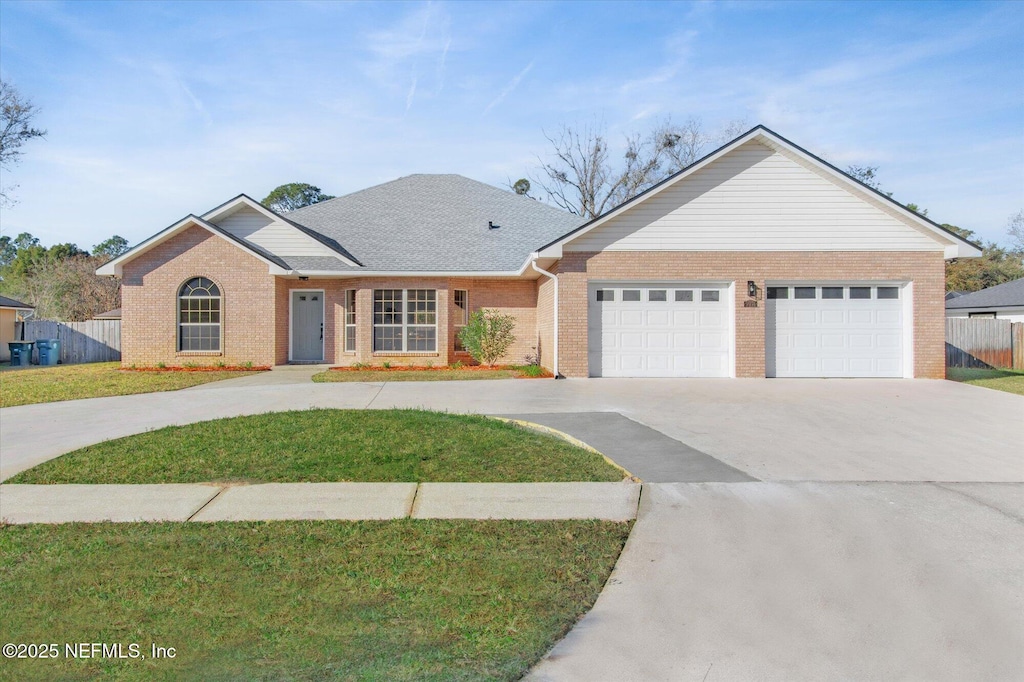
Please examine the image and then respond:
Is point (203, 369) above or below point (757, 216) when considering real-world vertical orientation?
below

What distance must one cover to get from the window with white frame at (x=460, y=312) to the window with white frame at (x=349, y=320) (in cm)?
326

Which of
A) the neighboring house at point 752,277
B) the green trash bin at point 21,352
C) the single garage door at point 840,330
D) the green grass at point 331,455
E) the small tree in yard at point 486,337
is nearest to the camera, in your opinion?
the green grass at point 331,455

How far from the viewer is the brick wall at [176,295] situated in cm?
2044

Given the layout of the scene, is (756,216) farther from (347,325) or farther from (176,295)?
(176,295)

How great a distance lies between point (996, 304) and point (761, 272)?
21.5 metres

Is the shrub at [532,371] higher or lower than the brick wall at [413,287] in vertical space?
lower

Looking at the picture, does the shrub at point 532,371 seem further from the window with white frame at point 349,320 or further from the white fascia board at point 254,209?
the white fascia board at point 254,209

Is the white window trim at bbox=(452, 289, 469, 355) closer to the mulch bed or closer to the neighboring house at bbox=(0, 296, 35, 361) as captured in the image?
the mulch bed

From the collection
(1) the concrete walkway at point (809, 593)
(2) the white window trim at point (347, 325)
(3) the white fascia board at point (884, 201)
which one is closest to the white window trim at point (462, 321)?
(2) the white window trim at point (347, 325)

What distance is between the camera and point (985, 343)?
24.8 meters

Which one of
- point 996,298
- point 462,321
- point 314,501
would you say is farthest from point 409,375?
point 996,298

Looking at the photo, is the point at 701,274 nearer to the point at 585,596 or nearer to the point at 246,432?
the point at 246,432

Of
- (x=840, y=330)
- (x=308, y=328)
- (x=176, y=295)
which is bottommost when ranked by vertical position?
(x=840, y=330)

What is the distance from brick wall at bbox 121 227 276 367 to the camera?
20.4m
